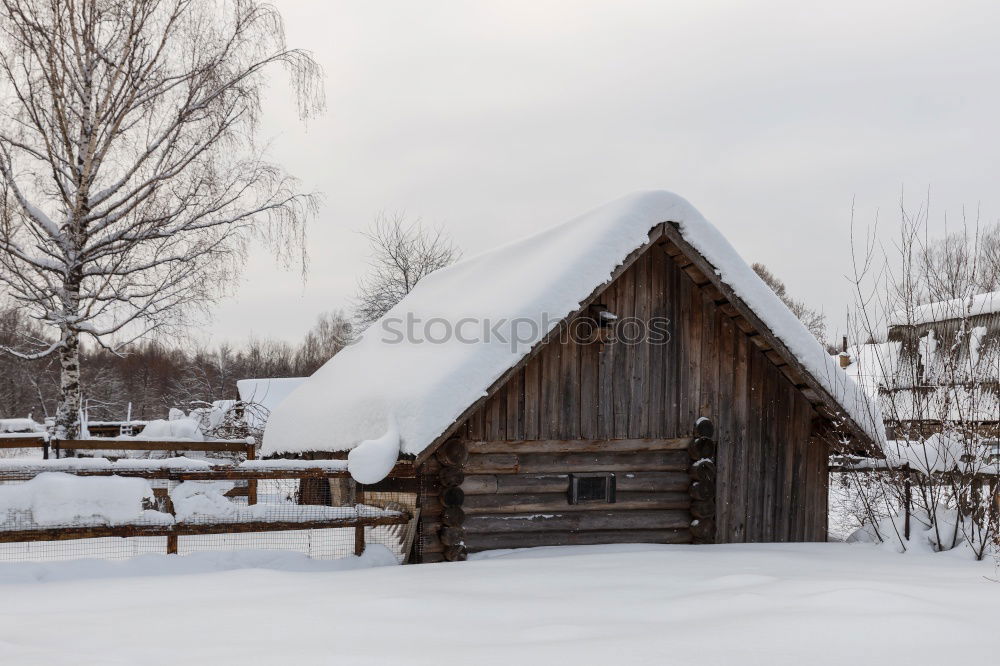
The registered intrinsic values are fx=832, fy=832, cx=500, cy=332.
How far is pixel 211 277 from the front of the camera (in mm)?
15320

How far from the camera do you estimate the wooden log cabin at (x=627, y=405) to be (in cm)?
907

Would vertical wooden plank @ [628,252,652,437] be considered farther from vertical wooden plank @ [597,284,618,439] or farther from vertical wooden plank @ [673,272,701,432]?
vertical wooden plank @ [673,272,701,432]

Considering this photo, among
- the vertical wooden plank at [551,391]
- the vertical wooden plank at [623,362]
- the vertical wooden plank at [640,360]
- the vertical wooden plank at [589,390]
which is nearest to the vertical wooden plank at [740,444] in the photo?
the vertical wooden plank at [640,360]

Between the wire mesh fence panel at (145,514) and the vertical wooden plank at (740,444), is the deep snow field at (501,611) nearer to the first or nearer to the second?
the wire mesh fence panel at (145,514)

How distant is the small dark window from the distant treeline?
116ft

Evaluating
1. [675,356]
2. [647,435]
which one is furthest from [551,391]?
[675,356]

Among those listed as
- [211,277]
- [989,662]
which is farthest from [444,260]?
[989,662]

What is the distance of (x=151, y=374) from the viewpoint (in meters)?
85.4

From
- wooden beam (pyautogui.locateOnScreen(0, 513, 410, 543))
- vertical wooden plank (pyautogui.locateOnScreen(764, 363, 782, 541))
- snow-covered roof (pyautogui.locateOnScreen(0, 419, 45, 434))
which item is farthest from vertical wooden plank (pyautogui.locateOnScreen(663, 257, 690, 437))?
snow-covered roof (pyautogui.locateOnScreen(0, 419, 45, 434))

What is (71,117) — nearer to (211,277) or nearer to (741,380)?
(211,277)

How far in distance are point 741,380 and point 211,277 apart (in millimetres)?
9726

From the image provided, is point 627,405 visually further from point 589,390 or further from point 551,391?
point 551,391

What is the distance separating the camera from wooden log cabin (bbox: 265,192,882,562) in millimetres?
9070

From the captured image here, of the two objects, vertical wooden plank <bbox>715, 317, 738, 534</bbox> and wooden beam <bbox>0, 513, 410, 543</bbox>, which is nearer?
wooden beam <bbox>0, 513, 410, 543</bbox>
